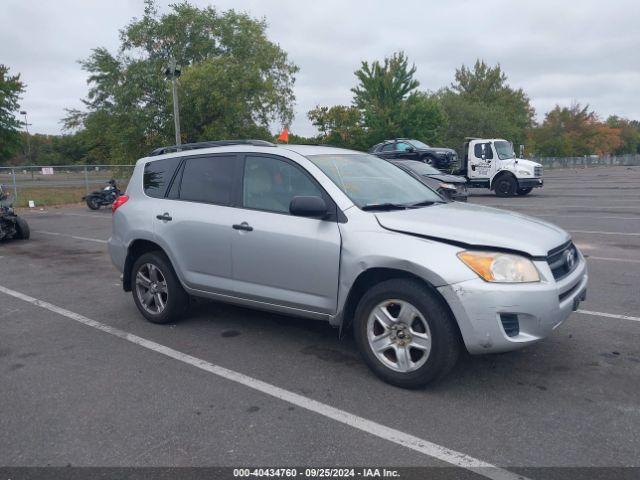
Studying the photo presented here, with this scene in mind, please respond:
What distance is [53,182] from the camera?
88.9ft

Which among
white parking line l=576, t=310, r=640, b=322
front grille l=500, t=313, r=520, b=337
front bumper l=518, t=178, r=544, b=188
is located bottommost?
white parking line l=576, t=310, r=640, b=322

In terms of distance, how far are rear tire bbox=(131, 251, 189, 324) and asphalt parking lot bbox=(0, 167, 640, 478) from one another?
6.2 inches

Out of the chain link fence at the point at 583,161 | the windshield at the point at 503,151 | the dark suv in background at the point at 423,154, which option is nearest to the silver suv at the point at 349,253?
the dark suv in background at the point at 423,154

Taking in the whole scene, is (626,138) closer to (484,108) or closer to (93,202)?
(484,108)

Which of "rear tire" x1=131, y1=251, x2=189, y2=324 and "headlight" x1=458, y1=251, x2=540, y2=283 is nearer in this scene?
"headlight" x1=458, y1=251, x2=540, y2=283

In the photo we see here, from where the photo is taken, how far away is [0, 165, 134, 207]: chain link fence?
24547 mm

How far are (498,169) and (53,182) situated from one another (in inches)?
811

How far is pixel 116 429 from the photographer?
3377mm

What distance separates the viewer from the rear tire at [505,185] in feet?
66.5

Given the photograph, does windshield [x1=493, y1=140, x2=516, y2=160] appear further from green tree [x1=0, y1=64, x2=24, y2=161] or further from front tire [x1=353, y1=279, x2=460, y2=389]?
green tree [x1=0, y1=64, x2=24, y2=161]

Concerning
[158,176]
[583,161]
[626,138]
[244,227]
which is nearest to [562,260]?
[244,227]

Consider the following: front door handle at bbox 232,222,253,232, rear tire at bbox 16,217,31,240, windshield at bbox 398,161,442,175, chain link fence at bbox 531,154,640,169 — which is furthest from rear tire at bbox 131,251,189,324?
chain link fence at bbox 531,154,640,169

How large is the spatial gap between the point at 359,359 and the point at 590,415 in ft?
5.55

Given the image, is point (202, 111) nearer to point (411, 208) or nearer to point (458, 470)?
point (411, 208)
